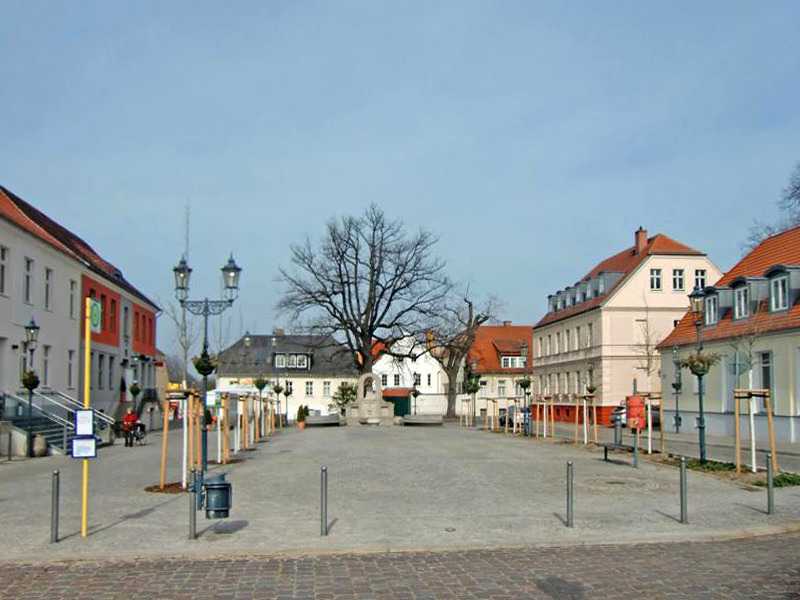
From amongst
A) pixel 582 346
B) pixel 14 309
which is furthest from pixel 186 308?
pixel 582 346

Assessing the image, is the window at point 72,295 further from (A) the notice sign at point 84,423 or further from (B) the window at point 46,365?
(A) the notice sign at point 84,423

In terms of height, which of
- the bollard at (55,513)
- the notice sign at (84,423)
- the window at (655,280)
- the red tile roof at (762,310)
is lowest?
the bollard at (55,513)

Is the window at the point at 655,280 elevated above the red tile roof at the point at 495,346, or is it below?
above

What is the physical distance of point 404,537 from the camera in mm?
11406

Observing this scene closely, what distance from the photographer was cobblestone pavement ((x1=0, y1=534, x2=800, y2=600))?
837cm

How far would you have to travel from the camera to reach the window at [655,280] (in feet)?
185

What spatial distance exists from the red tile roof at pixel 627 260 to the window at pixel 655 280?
3.75ft

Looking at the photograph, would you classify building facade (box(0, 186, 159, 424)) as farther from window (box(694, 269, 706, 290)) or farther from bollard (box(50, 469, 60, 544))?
window (box(694, 269, 706, 290))

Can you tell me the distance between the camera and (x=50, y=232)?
42188 mm

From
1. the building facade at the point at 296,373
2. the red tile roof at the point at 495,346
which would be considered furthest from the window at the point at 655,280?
the building facade at the point at 296,373

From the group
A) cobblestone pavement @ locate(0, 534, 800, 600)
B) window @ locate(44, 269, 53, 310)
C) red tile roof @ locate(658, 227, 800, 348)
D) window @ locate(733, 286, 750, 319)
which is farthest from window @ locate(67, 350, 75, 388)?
cobblestone pavement @ locate(0, 534, 800, 600)

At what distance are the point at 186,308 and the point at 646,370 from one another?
42205 mm

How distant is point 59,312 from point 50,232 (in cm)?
706

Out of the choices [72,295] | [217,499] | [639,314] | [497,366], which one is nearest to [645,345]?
[639,314]
